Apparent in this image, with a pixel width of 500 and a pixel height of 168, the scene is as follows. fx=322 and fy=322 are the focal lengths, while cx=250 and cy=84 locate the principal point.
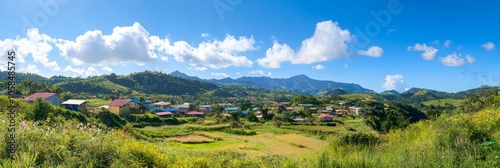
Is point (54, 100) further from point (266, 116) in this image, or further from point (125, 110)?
point (266, 116)

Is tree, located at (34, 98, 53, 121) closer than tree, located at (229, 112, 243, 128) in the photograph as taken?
Yes

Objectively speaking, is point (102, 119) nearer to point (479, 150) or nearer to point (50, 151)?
point (50, 151)

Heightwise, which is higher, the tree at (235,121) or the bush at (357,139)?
the bush at (357,139)

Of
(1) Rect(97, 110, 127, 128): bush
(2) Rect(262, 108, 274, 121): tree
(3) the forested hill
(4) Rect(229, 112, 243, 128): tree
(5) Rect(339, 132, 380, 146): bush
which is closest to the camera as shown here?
(5) Rect(339, 132, 380, 146): bush

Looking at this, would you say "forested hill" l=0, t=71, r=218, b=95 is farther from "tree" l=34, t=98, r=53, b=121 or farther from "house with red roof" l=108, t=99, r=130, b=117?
"tree" l=34, t=98, r=53, b=121

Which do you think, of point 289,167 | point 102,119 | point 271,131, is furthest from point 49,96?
point 289,167

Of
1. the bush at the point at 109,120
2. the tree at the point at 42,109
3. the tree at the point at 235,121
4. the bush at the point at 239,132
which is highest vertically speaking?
the tree at the point at 42,109

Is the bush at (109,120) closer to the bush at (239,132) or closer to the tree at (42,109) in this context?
the tree at (42,109)

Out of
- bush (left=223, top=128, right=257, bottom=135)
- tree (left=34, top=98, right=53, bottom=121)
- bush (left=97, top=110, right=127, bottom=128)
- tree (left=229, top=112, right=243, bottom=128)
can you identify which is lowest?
bush (left=223, top=128, right=257, bottom=135)

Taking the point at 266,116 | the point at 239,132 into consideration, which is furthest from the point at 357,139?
the point at 266,116

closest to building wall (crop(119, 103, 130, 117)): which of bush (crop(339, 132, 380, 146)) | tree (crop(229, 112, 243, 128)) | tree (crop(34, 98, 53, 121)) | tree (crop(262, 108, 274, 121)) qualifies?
tree (crop(229, 112, 243, 128))

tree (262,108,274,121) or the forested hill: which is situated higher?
the forested hill

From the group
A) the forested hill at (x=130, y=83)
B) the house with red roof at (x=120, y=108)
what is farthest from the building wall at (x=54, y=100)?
the forested hill at (x=130, y=83)

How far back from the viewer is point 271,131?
51438 millimetres
